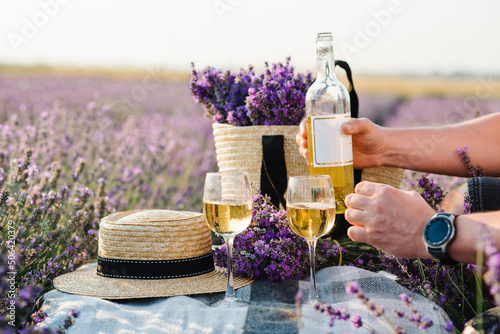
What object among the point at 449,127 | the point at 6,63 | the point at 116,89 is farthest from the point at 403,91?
the point at 449,127

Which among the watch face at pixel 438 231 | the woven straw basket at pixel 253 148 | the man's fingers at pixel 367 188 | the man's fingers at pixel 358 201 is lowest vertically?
the watch face at pixel 438 231

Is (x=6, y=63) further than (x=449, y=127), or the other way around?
(x=6, y=63)

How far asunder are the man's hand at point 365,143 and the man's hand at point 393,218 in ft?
1.61

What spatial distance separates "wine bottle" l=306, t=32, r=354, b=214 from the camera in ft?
7.00

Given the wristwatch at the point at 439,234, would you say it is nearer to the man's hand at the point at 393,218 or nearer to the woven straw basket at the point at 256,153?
the man's hand at the point at 393,218

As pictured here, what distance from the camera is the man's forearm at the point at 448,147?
279cm

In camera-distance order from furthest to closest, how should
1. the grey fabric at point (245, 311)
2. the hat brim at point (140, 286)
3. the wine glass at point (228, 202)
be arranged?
the hat brim at point (140, 286) < the wine glass at point (228, 202) < the grey fabric at point (245, 311)

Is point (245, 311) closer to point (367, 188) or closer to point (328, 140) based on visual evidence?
point (367, 188)

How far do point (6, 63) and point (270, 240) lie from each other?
11.3 meters

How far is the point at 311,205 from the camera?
6.12 feet

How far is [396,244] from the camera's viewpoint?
1872mm

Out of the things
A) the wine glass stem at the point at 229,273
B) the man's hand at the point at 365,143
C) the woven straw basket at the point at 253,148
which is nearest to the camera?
the wine glass stem at the point at 229,273

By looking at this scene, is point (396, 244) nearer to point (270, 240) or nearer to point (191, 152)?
point (270, 240)

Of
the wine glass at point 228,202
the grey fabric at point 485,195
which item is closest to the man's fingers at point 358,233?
the wine glass at point 228,202
